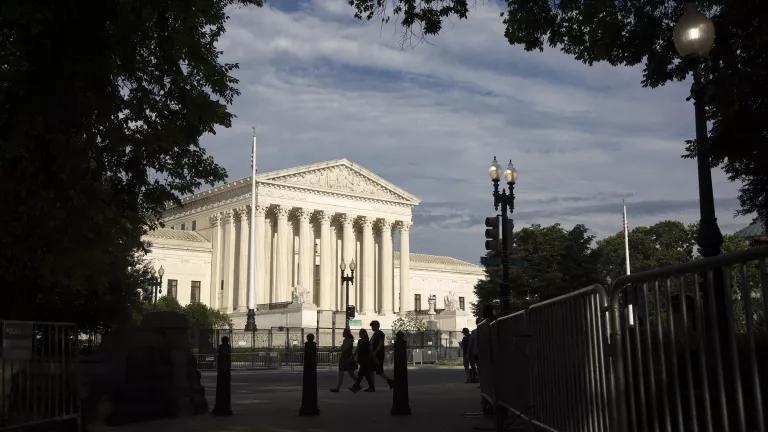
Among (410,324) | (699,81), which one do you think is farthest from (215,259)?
(699,81)

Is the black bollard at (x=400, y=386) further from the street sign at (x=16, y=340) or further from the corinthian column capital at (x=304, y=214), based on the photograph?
the corinthian column capital at (x=304, y=214)

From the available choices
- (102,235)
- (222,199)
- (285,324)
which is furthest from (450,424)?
(222,199)

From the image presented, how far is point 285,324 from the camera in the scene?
72938mm

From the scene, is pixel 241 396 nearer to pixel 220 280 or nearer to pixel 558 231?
pixel 558 231

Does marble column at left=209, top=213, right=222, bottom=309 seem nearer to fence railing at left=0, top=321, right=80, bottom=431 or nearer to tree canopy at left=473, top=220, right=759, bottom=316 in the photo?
tree canopy at left=473, top=220, right=759, bottom=316

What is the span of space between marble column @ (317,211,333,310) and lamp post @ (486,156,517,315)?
214 ft

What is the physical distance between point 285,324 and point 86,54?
63540 millimetres

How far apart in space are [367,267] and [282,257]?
1106cm

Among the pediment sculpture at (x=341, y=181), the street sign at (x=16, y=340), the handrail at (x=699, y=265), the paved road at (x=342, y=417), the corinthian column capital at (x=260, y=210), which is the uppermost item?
the pediment sculpture at (x=341, y=181)

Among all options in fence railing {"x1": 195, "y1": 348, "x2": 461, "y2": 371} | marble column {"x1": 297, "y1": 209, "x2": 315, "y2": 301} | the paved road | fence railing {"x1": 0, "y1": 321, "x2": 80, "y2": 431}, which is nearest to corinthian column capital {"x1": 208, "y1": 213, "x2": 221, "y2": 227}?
marble column {"x1": 297, "y1": 209, "x2": 315, "y2": 301}

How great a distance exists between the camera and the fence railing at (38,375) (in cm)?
915

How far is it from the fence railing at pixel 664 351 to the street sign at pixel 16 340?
19.2 feet

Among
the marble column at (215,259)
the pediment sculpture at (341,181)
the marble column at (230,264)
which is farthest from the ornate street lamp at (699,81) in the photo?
the marble column at (215,259)

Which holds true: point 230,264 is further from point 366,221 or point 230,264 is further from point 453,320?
point 453,320
